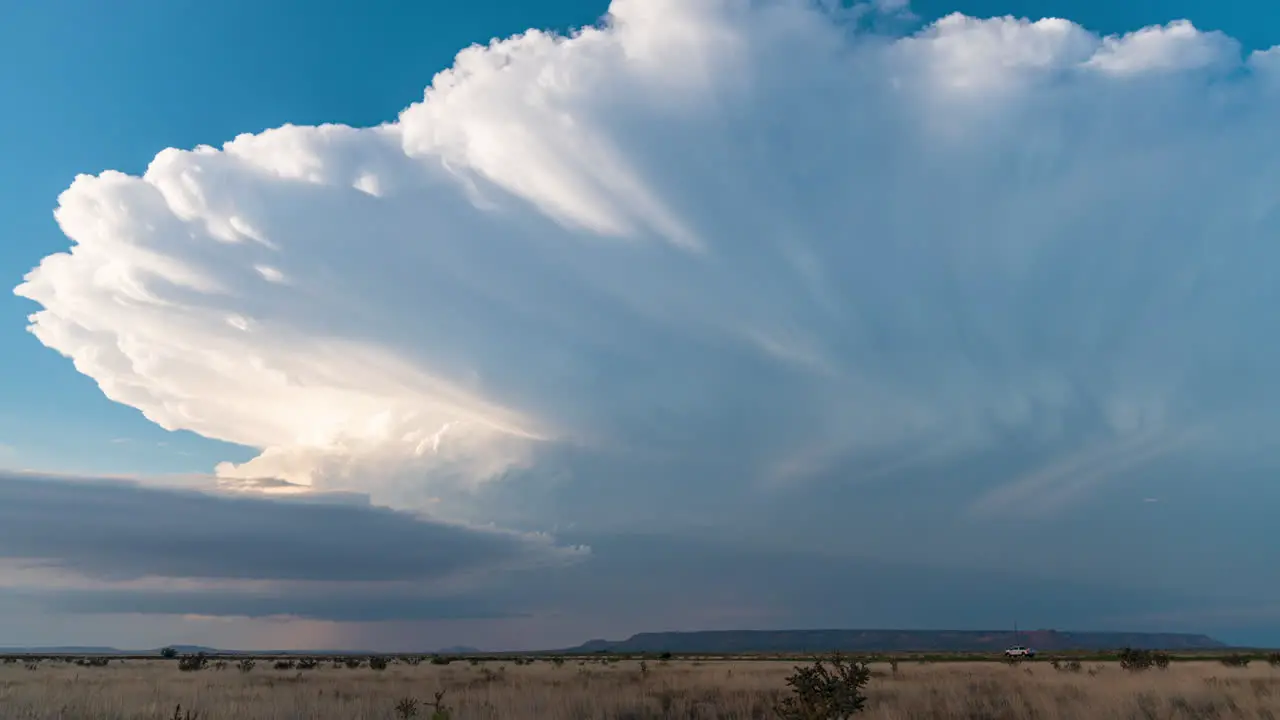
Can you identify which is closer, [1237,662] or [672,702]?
[672,702]

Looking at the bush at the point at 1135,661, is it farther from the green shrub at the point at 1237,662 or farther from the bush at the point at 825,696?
the bush at the point at 825,696

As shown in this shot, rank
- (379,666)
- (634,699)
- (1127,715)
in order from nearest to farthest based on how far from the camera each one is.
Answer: (1127,715) → (634,699) → (379,666)

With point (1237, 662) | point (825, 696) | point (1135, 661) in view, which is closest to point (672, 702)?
point (825, 696)

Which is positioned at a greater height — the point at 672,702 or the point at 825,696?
the point at 825,696

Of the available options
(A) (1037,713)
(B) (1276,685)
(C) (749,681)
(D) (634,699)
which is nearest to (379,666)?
(C) (749,681)

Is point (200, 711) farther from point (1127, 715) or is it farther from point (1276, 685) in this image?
point (1276, 685)

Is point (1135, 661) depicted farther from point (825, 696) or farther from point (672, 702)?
point (825, 696)

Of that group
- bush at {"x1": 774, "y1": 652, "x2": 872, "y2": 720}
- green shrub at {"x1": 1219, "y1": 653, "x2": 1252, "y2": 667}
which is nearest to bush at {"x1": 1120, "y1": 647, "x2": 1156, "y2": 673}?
green shrub at {"x1": 1219, "y1": 653, "x2": 1252, "y2": 667}

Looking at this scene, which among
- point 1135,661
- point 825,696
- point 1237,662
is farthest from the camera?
point 1237,662

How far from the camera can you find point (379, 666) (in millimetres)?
45938

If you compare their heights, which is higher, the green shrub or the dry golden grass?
the dry golden grass

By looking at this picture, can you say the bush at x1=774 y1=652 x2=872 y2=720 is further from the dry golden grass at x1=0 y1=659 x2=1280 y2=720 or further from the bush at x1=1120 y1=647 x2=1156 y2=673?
the bush at x1=1120 y1=647 x2=1156 y2=673

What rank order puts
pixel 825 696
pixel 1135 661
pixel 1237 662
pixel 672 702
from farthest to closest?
pixel 1237 662 < pixel 1135 661 < pixel 672 702 < pixel 825 696

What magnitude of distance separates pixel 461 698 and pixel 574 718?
6.46m
